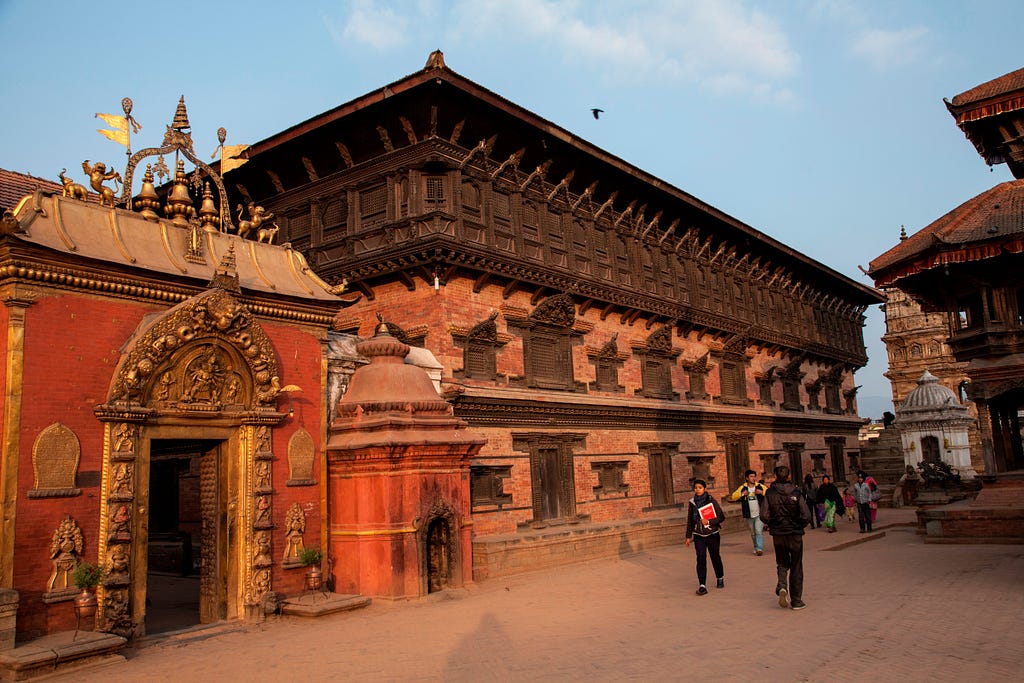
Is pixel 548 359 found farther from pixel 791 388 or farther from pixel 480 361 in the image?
pixel 791 388

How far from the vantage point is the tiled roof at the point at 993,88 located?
61.4 ft

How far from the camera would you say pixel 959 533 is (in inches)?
711

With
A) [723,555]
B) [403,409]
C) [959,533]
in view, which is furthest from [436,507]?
[959,533]

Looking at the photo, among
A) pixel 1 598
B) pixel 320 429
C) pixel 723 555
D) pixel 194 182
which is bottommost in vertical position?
pixel 723 555

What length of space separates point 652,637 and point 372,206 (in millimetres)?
13706

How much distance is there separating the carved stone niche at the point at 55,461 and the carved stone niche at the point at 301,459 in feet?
10.3

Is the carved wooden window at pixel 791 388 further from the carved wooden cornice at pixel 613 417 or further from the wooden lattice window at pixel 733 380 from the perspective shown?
the wooden lattice window at pixel 733 380

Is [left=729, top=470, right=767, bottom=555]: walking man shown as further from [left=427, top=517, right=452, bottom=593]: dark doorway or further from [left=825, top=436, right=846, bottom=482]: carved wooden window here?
[left=825, top=436, right=846, bottom=482]: carved wooden window

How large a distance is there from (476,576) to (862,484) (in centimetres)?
1171

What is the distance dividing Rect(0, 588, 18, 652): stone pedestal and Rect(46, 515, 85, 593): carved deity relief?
55 centimetres

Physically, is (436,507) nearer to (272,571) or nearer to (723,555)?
(272,571)

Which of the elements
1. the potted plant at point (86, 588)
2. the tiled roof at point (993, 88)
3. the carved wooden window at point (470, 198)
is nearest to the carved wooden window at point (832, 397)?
the tiled roof at point (993, 88)

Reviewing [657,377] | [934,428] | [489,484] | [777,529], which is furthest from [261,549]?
[934,428]

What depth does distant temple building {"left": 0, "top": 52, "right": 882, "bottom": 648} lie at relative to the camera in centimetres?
989
